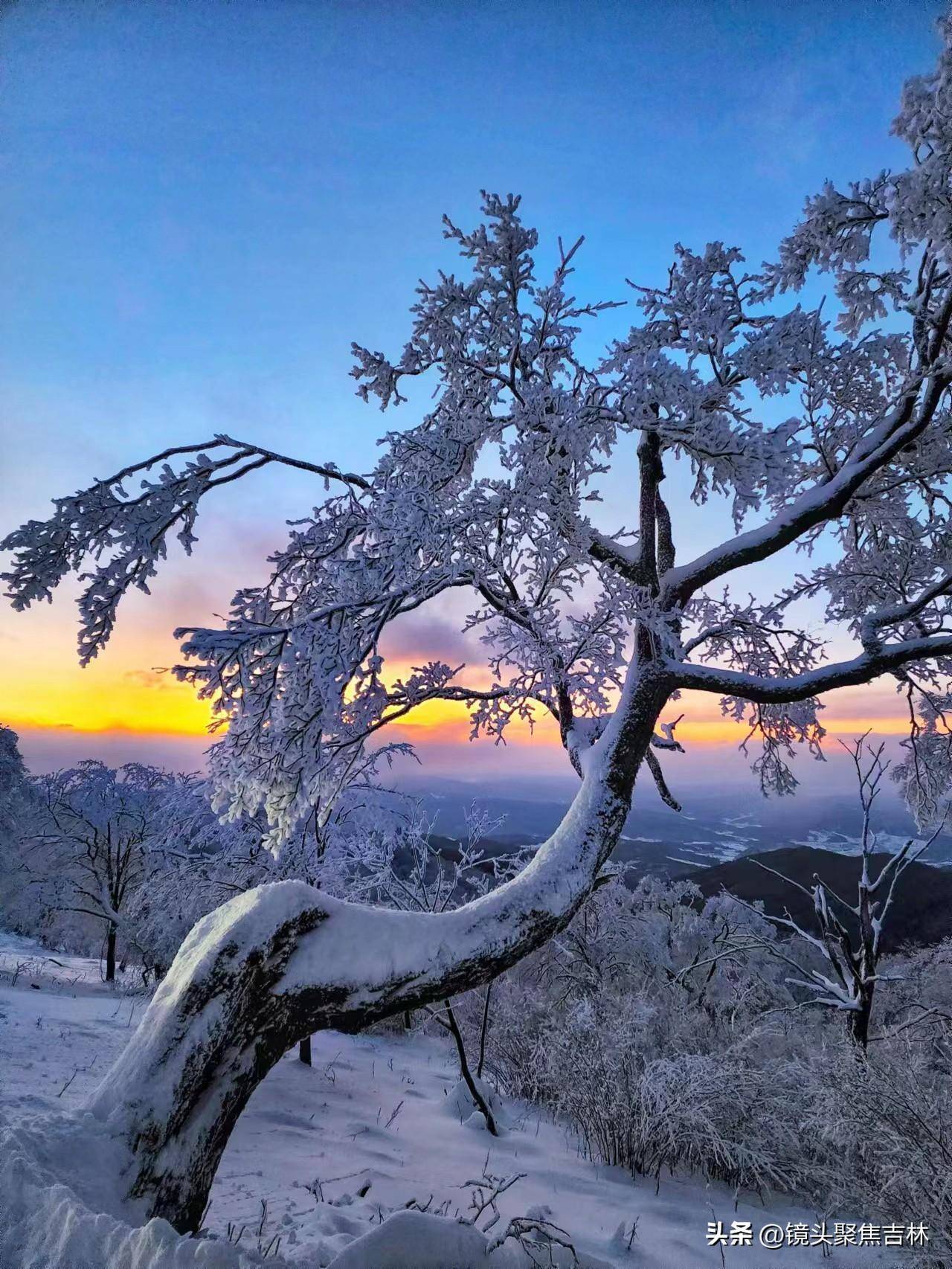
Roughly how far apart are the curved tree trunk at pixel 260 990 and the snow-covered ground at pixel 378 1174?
0.68 meters

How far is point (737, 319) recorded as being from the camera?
523cm

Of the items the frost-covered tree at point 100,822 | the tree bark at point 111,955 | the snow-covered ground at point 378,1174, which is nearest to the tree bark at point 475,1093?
the snow-covered ground at point 378,1174

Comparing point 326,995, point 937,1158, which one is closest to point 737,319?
point 326,995

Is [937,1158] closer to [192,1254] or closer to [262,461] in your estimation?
[192,1254]

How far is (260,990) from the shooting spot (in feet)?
10.6

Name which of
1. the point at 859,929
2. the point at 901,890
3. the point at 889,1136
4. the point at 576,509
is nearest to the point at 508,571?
the point at 576,509

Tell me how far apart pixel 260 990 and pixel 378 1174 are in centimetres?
357

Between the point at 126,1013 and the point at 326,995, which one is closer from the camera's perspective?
the point at 326,995

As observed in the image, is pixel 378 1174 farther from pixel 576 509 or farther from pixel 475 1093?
pixel 576 509

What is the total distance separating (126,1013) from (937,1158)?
49.3 ft

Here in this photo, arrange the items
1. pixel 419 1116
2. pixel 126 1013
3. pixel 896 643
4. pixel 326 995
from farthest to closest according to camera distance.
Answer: pixel 126 1013 → pixel 419 1116 → pixel 896 643 → pixel 326 995

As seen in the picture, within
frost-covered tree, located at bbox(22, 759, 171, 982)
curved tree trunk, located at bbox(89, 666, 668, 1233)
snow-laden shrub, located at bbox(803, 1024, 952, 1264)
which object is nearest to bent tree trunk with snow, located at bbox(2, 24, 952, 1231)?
curved tree trunk, located at bbox(89, 666, 668, 1233)

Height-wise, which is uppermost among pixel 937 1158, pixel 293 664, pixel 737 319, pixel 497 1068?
pixel 737 319

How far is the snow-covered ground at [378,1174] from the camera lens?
372 cm
